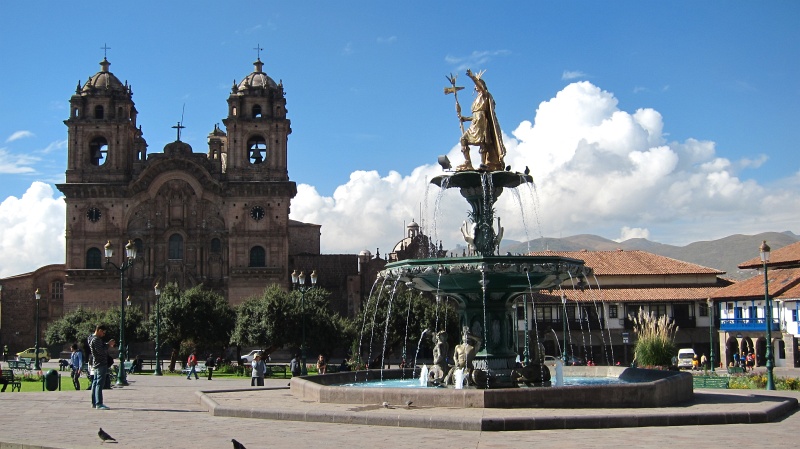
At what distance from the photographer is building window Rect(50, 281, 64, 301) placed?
69.7 metres

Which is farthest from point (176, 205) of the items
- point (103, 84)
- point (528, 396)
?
point (528, 396)

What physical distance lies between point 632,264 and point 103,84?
39222mm

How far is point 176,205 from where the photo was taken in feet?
216

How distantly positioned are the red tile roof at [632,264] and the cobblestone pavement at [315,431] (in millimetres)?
43179

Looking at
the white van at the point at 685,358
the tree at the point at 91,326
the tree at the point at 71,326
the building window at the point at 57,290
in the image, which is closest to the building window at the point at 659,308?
the white van at the point at 685,358

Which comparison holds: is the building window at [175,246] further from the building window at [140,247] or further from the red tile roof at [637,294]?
the red tile roof at [637,294]

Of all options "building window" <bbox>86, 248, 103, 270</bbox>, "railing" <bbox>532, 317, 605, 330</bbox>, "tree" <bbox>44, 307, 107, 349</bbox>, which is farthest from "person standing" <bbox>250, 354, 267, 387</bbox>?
"building window" <bbox>86, 248, 103, 270</bbox>

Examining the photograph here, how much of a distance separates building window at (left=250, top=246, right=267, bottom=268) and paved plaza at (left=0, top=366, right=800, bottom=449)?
1874 inches

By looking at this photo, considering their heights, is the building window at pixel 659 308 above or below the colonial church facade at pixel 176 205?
below

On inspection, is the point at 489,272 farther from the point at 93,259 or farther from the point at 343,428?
the point at 93,259

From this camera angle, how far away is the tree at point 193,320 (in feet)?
158

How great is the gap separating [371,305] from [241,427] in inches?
1407

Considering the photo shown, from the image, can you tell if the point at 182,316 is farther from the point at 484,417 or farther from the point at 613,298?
the point at 484,417

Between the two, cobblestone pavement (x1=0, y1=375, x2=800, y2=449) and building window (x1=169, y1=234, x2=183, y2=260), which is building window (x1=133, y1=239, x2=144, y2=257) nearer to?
building window (x1=169, y1=234, x2=183, y2=260)
